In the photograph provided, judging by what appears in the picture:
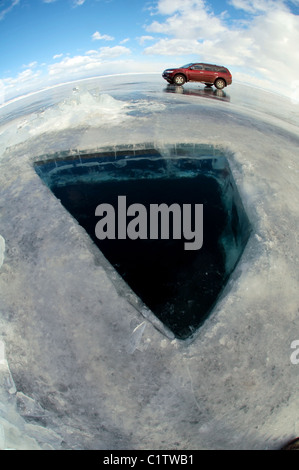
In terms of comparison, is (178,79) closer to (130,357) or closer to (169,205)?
(169,205)

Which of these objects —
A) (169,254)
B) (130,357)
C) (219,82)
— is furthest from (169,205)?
(219,82)

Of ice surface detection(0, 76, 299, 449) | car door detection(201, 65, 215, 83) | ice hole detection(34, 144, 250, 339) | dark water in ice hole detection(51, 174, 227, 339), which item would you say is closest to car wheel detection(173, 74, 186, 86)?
car door detection(201, 65, 215, 83)

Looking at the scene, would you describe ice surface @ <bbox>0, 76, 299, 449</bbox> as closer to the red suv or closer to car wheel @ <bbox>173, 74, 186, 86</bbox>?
the red suv

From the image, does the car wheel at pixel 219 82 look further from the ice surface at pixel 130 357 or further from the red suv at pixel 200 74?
the ice surface at pixel 130 357

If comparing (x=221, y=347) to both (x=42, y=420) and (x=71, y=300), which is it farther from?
(x=42, y=420)

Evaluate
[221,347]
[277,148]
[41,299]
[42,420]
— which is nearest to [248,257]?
[221,347]

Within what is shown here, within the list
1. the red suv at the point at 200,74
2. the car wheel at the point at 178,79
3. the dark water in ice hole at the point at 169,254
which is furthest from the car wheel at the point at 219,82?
the dark water in ice hole at the point at 169,254
